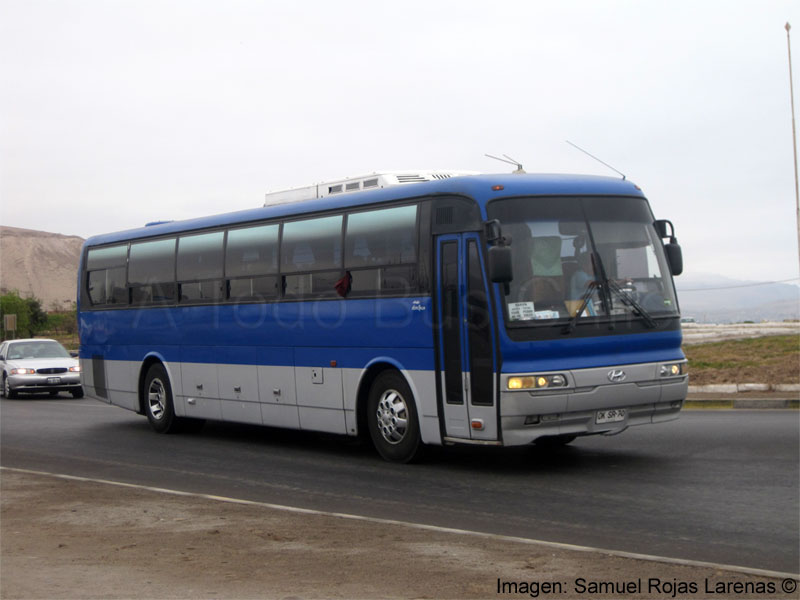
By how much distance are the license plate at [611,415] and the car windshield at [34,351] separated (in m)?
22.8

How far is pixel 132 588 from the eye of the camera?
686 cm

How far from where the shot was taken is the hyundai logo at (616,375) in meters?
11.7

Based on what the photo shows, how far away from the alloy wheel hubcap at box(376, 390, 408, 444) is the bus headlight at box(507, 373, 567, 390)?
1948 mm

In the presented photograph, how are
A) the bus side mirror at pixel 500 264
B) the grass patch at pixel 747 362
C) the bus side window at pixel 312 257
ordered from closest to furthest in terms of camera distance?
the bus side mirror at pixel 500 264 → the bus side window at pixel 312 257 → the grass patch at pixel 747 362

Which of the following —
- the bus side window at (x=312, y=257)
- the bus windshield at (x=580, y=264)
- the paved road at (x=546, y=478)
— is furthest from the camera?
the bus side window at (x=312, y=257)


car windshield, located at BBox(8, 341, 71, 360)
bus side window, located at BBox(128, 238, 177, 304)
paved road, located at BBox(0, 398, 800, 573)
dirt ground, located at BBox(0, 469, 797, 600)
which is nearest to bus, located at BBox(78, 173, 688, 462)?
paved road, located at BBox(0, 398, 800, 573)

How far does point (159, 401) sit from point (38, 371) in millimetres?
12885

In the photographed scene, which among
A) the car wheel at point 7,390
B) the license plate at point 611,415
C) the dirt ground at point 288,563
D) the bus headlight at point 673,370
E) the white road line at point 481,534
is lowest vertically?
the white road line at point 481,534

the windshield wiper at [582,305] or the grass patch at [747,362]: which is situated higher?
the windshield wiper at [582,305]

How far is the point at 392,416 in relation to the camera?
13.1 metres

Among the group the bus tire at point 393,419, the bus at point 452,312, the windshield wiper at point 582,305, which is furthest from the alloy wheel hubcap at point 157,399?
the windshield wiper at point 582,305

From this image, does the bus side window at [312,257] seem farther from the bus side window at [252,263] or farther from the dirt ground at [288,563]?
the dirt ground at [288,563]

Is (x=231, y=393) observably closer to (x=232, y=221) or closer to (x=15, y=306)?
(x=232, y=221)

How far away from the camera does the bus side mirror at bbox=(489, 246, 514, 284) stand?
36.5 feet
